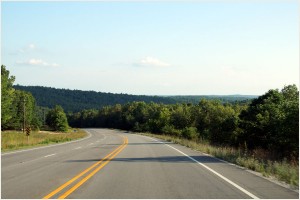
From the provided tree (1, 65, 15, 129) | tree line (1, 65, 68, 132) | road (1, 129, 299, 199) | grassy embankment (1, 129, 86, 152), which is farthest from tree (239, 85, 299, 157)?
tree (1, 65, 15, 129)

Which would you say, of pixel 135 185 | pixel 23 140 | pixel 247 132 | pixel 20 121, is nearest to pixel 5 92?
pixel 23 140

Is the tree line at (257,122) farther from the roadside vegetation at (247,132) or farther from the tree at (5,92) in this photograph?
the tree at (5,92)

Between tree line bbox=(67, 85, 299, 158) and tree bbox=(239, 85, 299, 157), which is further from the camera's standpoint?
tree bbox=(239, 85, 299, 157)

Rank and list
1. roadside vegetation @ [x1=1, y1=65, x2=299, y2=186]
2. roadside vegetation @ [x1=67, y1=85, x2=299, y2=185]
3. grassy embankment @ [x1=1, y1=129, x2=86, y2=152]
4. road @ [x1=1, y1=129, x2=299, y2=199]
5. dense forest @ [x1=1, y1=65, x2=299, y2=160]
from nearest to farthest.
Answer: road @ [x1=1, y1=129, x2=299, y2=199] < roadside vegetation @ [x1=67, y1=85, x2=299, y2=185] < roadside vegetation @ [x1=1, y1=65, x2=299, y2=186] < dense forest @ [x1=1, y1=65, x2=299, y2=160] < grassy embankment @ [x1=1, y1=129, x2=86, y2=152]

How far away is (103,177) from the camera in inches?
562

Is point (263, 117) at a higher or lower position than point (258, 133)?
higher

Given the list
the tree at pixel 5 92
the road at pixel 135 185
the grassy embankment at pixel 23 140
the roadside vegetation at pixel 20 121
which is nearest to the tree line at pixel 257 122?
the road at pixel 135 185

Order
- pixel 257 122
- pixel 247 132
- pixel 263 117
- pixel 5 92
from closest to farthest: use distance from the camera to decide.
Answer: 1. pixel 263 117
2. pixel 257 122
3. pixel 247 132
4. pixel 5 92

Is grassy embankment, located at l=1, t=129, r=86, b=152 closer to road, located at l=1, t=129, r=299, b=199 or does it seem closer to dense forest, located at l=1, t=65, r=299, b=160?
dense forest, located at l=1, t=65, r=299, b=160

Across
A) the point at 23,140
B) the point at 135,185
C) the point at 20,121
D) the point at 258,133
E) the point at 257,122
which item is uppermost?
the point at 257,122

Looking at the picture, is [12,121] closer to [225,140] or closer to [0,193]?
[225,140]

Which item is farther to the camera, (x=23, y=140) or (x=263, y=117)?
(x=263, y=117)

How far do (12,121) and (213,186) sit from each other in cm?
11395

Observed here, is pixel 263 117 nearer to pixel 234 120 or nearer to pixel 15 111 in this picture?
pixel 234 120
